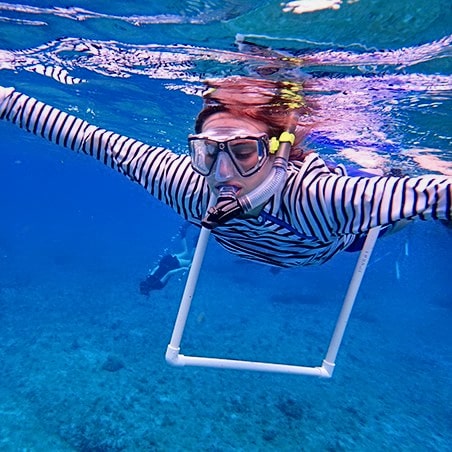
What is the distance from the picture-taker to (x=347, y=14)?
18.7 feet

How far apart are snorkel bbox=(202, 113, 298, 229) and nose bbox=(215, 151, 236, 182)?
0.09 meters

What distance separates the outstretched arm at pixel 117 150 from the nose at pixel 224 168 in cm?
46

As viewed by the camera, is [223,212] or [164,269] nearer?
[223,212]

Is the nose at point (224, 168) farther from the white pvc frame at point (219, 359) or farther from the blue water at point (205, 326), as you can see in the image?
the blue water at point (205, 326)

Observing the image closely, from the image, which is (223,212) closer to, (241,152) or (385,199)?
(241,152)

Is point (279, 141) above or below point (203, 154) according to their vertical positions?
above

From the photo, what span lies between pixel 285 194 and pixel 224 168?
1.76ft

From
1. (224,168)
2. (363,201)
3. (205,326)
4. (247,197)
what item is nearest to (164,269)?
(205,326)

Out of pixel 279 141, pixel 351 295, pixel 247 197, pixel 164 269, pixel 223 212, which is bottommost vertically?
pixel 164 269

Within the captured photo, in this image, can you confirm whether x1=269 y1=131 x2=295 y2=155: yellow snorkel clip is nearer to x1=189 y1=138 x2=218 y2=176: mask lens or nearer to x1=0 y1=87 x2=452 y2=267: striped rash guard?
x1=0 y1=87 x2=452 y2=267: striped rash guard

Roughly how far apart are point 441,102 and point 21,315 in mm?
18639

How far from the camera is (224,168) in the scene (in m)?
3.04

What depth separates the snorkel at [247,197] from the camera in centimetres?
268

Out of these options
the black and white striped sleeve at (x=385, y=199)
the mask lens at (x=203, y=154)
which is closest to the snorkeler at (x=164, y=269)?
the mask lens at (x=203, y=154)
